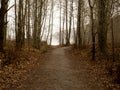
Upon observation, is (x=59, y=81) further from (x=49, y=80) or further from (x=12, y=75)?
(x=12, y=75)

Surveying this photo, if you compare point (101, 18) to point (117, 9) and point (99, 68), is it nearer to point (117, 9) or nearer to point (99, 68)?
point (117, 9)

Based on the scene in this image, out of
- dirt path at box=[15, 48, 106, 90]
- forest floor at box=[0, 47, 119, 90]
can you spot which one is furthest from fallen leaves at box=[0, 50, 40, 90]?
dirt path at box=[15, 48, 106, 90]

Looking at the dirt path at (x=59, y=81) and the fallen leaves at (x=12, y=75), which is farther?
the fallen leaves at (x=12, y=75)

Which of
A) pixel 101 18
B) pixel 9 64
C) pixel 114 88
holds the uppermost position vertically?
pixel 101 18

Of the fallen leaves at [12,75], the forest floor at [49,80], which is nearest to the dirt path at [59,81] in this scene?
the forest floor at [49,80]

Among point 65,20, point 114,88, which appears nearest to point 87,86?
point 114,88

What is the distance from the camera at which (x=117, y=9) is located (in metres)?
18.4

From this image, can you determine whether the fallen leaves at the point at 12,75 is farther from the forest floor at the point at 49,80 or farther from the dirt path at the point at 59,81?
the dirt path at the point at 59,81

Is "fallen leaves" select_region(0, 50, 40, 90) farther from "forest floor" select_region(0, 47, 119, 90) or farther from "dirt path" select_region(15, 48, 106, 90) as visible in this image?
"dirt path" select_region(15, 48, 106, 90)

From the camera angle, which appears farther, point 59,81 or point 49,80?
point 49,80

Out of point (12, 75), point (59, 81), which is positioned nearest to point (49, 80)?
point (59, 81)

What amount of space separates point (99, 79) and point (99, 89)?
5.91 ft

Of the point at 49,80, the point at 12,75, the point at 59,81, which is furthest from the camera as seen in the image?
the point at 12,75

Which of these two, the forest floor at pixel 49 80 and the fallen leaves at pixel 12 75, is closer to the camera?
the forest floor at pixel 49 80
